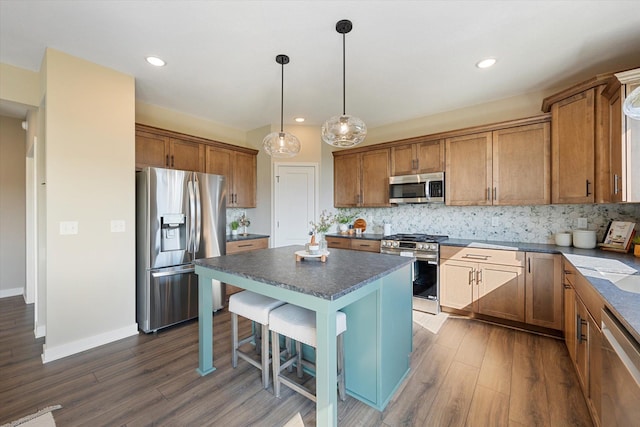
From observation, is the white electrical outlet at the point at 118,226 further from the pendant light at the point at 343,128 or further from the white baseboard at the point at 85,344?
the pendant light at the point at 343,128

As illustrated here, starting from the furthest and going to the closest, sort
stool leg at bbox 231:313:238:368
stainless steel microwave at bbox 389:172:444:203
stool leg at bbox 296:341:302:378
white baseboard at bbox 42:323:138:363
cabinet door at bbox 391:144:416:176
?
cabinet door at bbox 391:144:416:176 → stainless steel microwave at bbox 389:172:444:203 → white baseboard at bbox 42:323:138:363 → stool leg at bbox 231:313:238:368 → stool leg at bbox 296:341:302:378

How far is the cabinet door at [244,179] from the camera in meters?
4.39

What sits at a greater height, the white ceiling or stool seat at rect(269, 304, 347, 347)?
the white ceiling

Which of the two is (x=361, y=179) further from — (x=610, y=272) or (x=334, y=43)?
(x=610, y=272)

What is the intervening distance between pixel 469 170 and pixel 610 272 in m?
1.89

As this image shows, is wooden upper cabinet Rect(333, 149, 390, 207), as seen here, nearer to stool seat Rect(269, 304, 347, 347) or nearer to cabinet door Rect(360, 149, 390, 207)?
cabinet door Rect(360, 149, 390, 207)

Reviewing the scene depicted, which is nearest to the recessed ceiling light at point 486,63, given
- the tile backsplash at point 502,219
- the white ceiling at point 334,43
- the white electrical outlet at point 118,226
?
the white ceiling at point 334,43

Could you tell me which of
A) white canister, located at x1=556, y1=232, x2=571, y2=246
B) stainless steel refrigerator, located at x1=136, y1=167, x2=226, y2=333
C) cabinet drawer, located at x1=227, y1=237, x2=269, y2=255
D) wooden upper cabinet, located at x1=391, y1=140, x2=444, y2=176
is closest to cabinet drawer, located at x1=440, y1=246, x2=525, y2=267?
white canister, located at x1=556, y1=232, x2=571, y2=246

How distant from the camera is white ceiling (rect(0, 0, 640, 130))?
1873mm

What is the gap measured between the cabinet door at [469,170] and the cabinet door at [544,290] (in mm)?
860

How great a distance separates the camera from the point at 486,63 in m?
A: 2.55

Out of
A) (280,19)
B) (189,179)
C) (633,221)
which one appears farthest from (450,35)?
(189,179)


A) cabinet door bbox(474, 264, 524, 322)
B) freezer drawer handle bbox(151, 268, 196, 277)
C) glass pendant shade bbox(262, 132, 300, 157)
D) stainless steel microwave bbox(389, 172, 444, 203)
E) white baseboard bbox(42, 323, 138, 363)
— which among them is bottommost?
white baseboard bbox(42, 323, 138, 363)

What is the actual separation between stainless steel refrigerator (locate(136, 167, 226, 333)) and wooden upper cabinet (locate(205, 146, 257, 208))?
86cm
